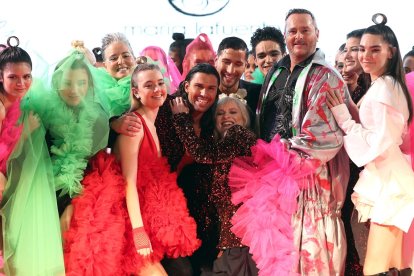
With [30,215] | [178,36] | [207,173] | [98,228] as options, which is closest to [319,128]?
[207,173]

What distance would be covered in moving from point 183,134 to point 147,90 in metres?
0.29

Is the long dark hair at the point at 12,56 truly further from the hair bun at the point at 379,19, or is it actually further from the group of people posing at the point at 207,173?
the hair bun at the point at 379,19

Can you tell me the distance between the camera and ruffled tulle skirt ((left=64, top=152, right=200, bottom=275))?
9.64ft

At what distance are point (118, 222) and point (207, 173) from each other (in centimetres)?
59

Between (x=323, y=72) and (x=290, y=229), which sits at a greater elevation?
(x=323, y=72)

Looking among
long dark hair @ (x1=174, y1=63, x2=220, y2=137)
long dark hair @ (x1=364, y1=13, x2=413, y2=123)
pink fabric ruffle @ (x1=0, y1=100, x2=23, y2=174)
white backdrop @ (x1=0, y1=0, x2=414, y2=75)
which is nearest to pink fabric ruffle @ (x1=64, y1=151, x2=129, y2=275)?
pink fabric ruffle @ (x1=0, y1=100, x2=23, y2=174)

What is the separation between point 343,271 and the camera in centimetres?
325

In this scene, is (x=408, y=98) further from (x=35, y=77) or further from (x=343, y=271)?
(x=35, y=77)

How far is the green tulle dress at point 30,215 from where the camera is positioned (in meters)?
2.88

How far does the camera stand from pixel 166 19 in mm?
5930

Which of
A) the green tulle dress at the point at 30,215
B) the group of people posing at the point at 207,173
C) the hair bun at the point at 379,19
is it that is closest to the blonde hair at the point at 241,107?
the group of people posing at the point at 207,173

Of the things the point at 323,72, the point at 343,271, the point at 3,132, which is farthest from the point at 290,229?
the point at 3,132

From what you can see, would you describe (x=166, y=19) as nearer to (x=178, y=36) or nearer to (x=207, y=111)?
(x=178, y=36)

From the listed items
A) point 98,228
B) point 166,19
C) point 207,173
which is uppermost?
point 166,19
